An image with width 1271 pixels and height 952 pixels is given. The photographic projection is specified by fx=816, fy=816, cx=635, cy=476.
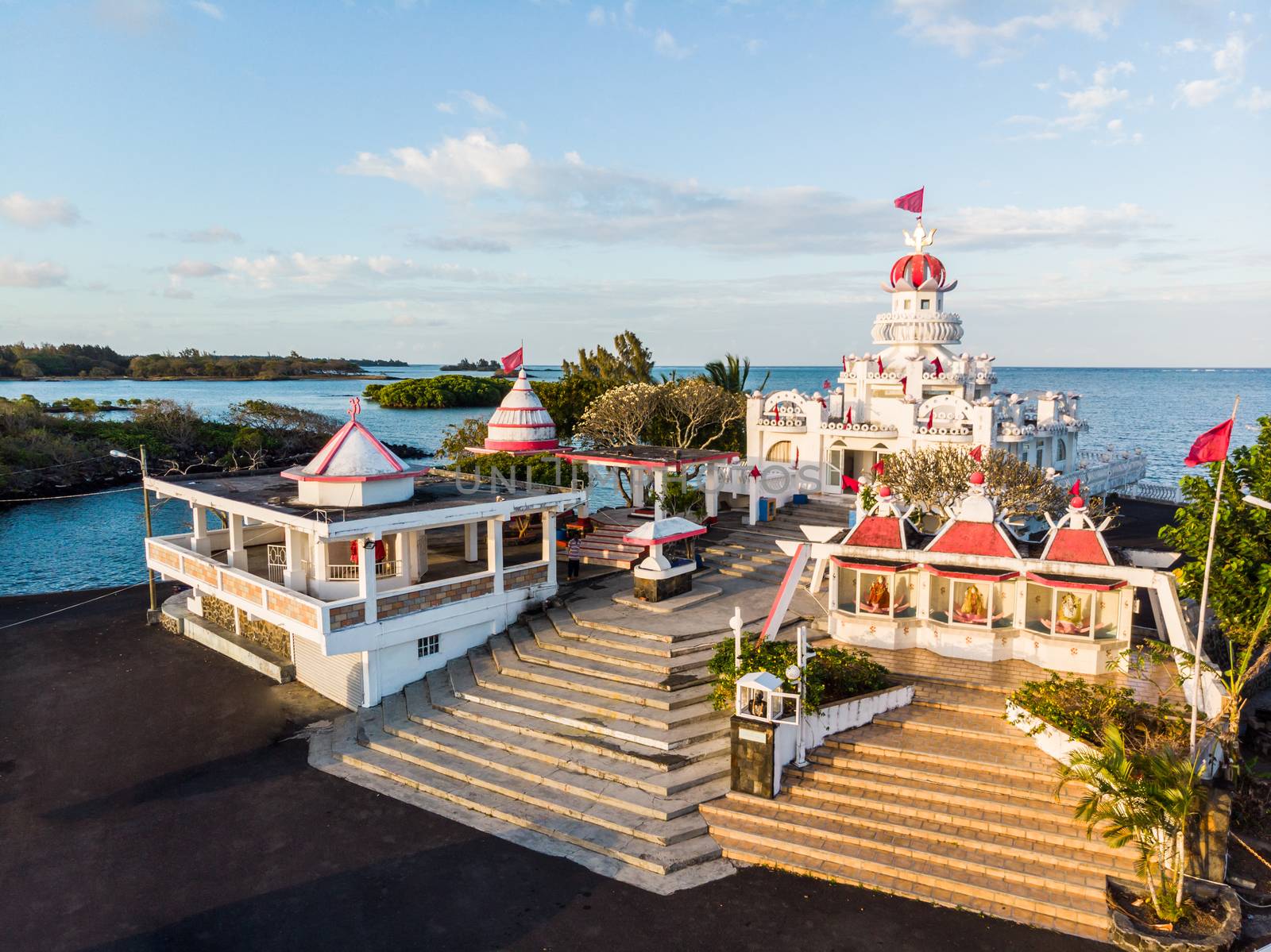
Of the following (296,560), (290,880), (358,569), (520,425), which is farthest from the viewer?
(520,425)

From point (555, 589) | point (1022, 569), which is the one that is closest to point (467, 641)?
point (555, 589)

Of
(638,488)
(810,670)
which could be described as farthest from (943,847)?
(638,488)

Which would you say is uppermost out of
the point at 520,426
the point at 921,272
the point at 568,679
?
the point at 921,272

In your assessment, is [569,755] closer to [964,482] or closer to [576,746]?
[576,746]

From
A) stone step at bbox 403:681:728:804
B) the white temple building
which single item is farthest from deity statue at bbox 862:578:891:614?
the white temple building

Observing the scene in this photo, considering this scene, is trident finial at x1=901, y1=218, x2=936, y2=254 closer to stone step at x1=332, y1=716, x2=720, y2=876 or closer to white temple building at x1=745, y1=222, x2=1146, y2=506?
white temple building at x1=745, y1=222, x2=1146, y2=506

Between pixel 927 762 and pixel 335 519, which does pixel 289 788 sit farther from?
pixel 927 762
